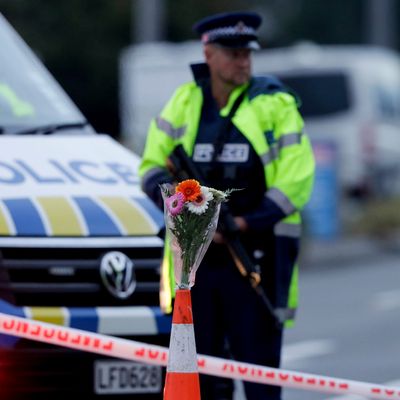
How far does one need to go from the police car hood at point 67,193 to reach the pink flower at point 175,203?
1262 millimetres

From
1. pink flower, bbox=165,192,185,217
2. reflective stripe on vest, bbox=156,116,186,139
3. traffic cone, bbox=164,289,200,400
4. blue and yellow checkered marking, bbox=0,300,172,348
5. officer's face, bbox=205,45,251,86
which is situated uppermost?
officer's face, bbox=205,45,251,86

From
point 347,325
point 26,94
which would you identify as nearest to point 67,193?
point 26,94

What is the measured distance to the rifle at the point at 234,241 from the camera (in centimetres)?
649

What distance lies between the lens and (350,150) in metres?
28.7

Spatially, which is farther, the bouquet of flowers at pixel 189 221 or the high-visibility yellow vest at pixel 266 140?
the high-visibility yellow vest at pixel 266 140

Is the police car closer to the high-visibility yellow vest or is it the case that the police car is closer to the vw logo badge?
the vw logo badge

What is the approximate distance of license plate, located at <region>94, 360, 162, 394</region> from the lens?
662 centimetres

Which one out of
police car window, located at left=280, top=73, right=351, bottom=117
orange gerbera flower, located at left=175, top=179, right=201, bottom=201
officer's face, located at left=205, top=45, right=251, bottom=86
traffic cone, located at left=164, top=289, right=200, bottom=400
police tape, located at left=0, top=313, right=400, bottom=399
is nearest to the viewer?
orange gerbera flower, located at left=175, top=179, right=201, bottom=201

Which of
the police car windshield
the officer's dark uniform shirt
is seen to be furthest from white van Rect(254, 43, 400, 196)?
the officer's dark uniform shirt

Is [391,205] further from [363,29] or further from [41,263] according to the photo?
[363,29]

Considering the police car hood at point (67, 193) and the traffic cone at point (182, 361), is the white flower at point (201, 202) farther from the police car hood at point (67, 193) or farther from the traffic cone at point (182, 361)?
the police car hood at point (67, 193)

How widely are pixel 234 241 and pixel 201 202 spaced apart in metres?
1.07

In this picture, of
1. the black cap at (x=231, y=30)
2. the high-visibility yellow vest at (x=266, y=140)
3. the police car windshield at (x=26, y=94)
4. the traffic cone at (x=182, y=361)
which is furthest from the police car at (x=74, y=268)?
the traffic cone at (x=182, y=361)

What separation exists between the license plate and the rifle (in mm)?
533
